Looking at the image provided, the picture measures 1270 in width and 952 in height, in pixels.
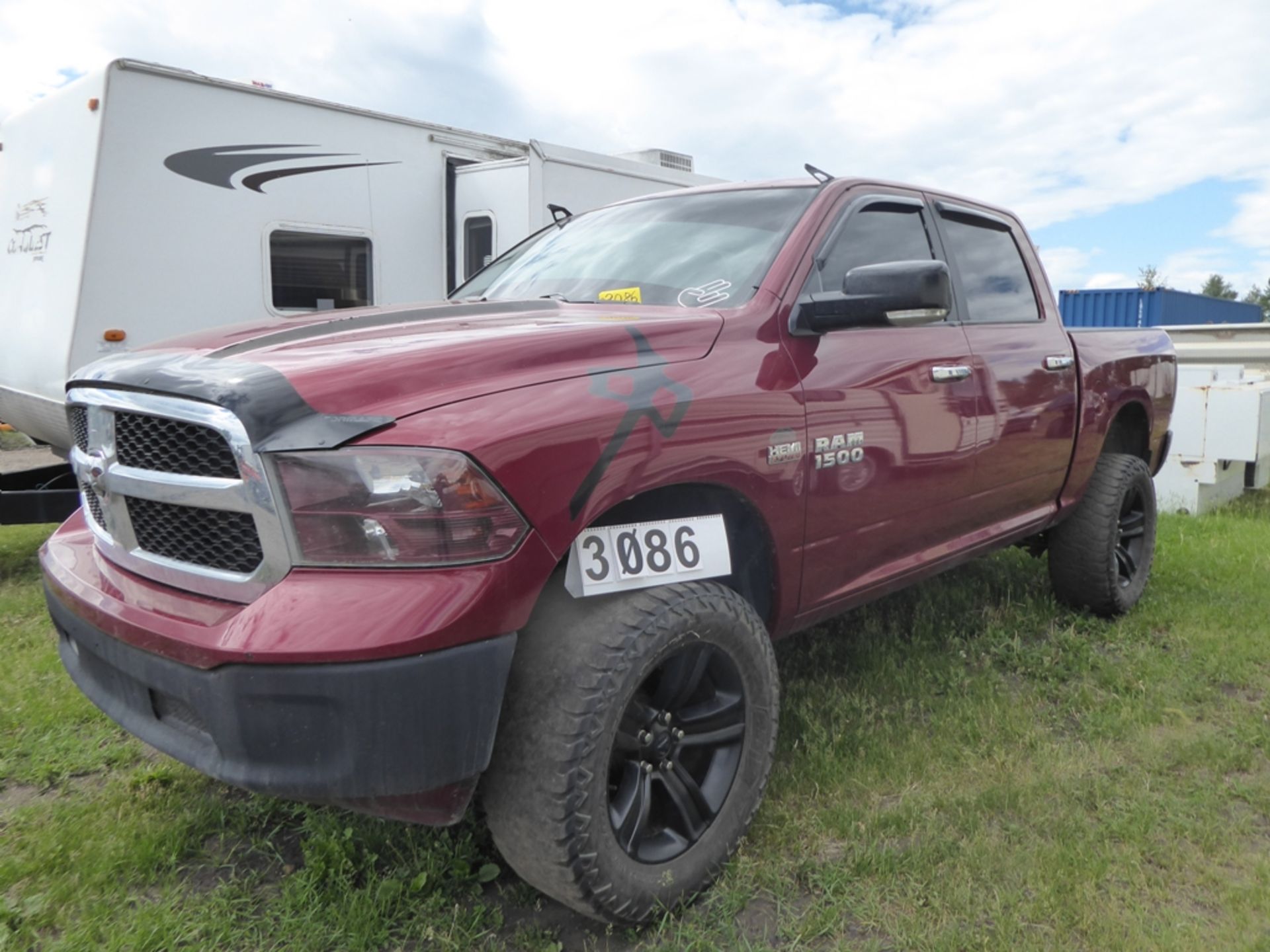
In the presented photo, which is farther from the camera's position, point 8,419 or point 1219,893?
point 8,419

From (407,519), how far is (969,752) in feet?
6.91

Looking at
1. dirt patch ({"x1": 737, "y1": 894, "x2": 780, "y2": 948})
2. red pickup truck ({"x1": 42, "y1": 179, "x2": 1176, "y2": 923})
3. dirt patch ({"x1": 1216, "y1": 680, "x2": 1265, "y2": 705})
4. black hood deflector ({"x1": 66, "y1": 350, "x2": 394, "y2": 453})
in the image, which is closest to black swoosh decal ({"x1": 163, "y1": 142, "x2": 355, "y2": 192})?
red pickup truck ({"x1": 42, "y1": 179, "x2": 1176, "y2": 923})

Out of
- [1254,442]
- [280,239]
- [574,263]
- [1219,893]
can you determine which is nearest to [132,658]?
[574,263]

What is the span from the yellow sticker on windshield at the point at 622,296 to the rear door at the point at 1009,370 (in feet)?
4.19

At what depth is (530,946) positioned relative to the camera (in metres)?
2.15

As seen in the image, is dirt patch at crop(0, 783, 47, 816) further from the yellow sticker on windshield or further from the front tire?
the yellow sticker on windshield

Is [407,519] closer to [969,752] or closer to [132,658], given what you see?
[132,658]

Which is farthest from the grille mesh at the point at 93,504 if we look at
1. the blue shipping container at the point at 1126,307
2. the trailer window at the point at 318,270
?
the blue shipping container at the point at 1126,307

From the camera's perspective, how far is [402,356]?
1980mm

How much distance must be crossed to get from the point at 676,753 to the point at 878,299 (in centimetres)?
132

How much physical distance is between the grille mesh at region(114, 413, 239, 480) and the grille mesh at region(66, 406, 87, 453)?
0.25 metres

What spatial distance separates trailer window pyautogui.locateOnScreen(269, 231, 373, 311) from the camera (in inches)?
249

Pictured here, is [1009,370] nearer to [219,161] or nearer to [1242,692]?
[1242,692]

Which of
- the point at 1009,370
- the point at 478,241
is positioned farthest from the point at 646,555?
the point at 478,241
